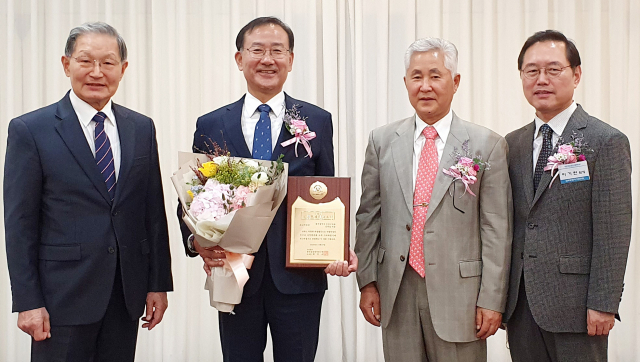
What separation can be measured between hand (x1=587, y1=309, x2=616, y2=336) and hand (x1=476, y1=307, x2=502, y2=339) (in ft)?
1.06

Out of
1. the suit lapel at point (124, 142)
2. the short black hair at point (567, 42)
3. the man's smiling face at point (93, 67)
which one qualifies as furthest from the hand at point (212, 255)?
the short black hair at point (567, 42)

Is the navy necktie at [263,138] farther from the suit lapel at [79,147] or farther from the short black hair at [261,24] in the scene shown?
the suit lapel at [79,147]

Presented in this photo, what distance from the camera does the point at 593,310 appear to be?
2148mm

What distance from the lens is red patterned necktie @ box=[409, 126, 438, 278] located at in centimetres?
228

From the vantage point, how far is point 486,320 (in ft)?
7.35

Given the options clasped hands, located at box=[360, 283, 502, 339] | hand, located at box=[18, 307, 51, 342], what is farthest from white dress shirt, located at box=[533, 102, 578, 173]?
hand, located at box=[18, 307, 51, 342]

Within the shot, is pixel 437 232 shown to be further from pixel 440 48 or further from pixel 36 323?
pixel 36 323

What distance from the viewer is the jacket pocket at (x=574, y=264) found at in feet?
7.23

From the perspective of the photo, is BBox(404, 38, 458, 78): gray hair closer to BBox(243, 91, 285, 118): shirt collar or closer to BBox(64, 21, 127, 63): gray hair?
BBox(243, 91, 285, 118): shirt collar

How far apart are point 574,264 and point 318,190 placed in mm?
1028

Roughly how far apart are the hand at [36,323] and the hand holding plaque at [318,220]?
920mm

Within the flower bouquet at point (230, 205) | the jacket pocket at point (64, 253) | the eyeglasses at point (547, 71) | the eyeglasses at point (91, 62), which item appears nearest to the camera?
the flower bouquet at point (230, 205)

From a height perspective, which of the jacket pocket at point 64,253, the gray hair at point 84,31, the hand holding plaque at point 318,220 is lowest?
the jacket pocket at point 64,253

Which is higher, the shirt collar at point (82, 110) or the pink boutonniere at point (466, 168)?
the shirt collar at point (82, 110)
